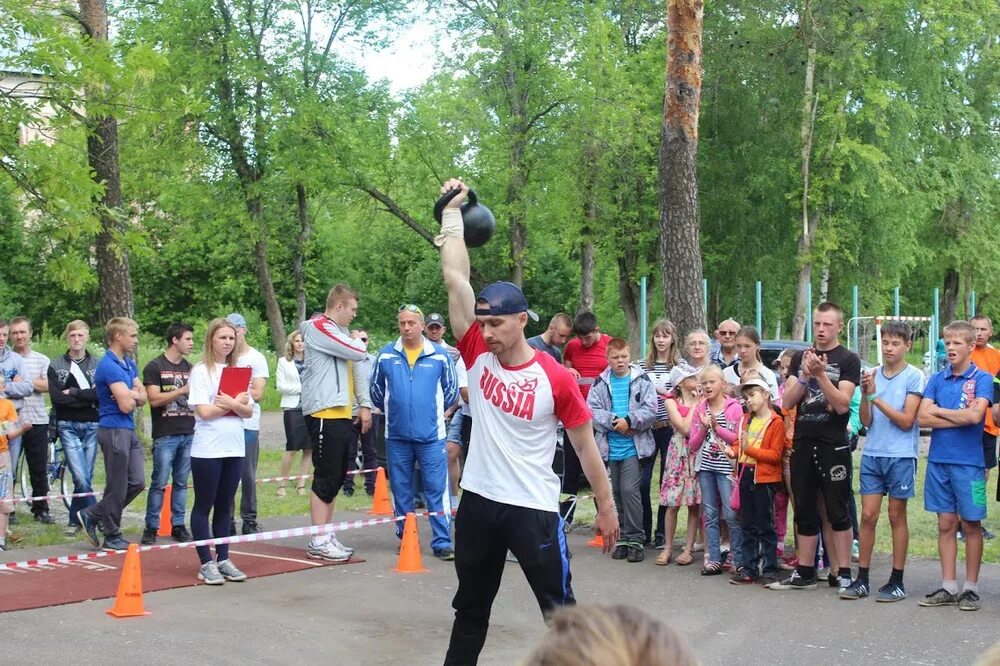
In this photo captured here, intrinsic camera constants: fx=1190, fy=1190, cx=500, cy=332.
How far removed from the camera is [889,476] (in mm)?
8625

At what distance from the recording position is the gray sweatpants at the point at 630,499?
10602 mm

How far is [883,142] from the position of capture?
35.7 meters

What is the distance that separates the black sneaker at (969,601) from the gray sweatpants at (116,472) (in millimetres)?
6850

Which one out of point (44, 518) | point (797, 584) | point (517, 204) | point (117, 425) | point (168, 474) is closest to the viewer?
point (797, 584)

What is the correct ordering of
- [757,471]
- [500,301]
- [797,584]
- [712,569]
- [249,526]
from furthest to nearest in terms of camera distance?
[249,526] → [712,569] → [757,471] → [797,584] → [500,301]

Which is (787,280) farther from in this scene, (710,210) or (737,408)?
(737,408)

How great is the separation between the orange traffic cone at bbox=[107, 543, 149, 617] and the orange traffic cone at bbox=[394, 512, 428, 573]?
237 centimetres

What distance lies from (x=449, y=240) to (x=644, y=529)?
5.76 meters

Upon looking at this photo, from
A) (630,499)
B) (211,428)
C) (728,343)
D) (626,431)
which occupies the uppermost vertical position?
(728,343)

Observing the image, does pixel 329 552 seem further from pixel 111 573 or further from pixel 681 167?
pixel 681 167

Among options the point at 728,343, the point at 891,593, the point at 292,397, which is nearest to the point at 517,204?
the point at 292,397

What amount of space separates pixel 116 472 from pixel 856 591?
620 centimetres

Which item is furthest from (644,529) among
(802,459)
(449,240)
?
(449,240)

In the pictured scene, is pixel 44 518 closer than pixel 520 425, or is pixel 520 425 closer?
pixel 520 425
